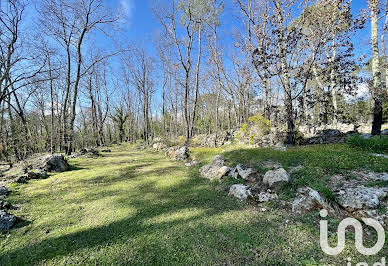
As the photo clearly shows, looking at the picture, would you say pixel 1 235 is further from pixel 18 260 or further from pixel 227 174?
pixel 227 174

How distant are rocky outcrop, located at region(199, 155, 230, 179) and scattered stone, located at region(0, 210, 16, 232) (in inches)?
172

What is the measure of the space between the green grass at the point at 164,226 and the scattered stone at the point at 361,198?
583 mm

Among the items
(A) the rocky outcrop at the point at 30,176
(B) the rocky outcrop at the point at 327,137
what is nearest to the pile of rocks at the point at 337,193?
(B) the rocky outcrop at the point at 327,137

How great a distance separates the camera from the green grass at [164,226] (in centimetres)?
219

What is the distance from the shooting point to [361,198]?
9.28ft

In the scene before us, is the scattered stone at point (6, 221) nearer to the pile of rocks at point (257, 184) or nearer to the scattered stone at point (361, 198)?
the pile of rocks at point (257, 184)

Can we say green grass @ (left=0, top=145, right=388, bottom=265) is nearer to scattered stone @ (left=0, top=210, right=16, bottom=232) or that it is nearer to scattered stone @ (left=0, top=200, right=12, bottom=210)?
scattered stone @ (left=0, top=210, right=16, bottom=232)

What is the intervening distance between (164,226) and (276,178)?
2.65 m

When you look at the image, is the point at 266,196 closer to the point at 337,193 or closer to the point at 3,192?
the point at 337,193

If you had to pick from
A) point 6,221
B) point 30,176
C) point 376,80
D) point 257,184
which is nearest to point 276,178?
point 257,184

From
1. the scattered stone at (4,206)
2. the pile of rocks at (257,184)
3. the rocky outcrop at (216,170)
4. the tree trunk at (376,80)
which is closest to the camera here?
the scattered stone at (4,206)

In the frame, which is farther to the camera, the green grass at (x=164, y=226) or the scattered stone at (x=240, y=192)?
the scattered stone at (x=240, y=192)

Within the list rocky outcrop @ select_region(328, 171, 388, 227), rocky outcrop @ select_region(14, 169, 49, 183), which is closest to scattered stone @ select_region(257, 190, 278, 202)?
rocky outcrop @ select_region(328, 171, 388, 227)

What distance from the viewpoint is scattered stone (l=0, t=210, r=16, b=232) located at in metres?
2.86
